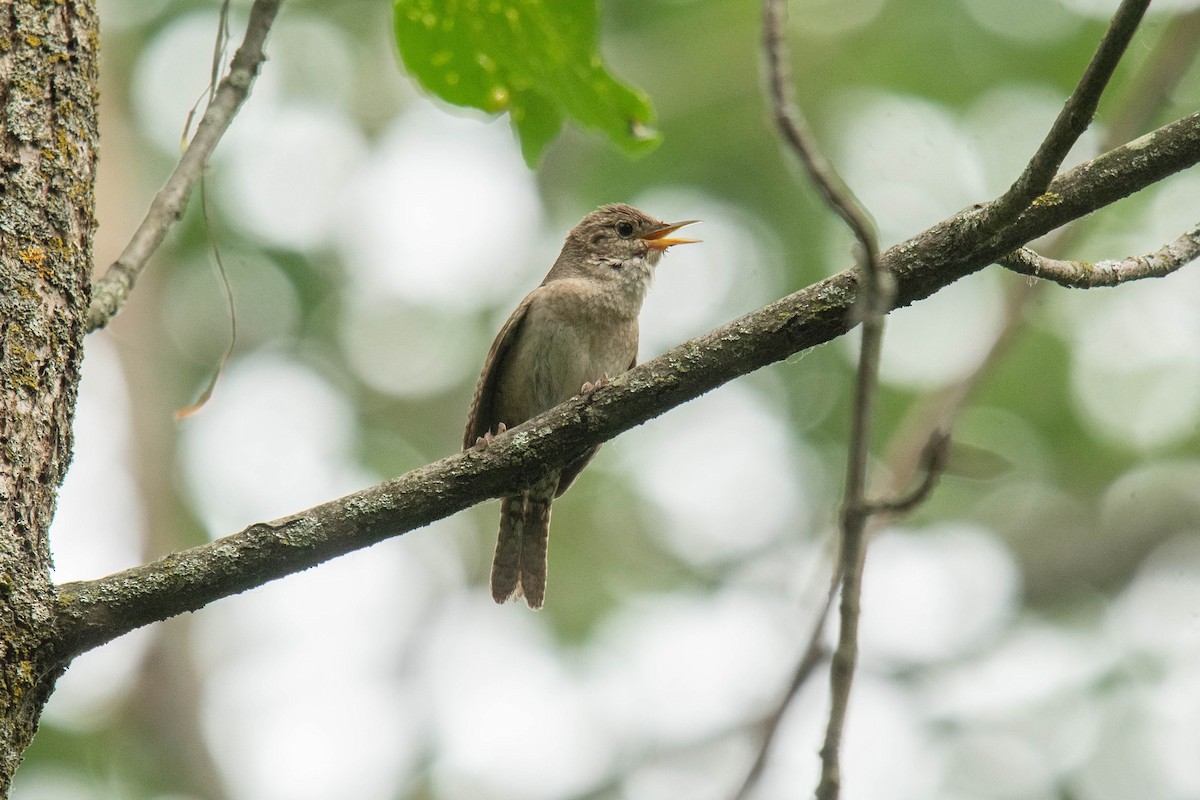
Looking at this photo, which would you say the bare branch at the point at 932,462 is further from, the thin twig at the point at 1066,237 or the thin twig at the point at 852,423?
the thin twig at the point at 1066,237

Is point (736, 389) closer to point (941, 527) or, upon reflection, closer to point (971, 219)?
point (941, 527)

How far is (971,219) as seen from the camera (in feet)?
8.14

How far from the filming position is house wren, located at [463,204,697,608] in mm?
5496

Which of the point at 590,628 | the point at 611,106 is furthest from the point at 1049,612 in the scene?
the point at 611,106

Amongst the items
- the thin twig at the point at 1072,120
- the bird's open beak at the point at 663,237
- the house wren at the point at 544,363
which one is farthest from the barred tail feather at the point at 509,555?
the thin twig at the point at 1072,120

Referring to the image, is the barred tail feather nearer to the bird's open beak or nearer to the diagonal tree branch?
the bird's open beak

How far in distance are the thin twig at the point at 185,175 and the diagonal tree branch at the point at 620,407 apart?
0.82 metres

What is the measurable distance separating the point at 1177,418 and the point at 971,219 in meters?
8.17

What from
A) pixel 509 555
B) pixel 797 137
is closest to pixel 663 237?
pixel 509 555

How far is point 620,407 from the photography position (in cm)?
274

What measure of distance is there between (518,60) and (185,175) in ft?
2.94

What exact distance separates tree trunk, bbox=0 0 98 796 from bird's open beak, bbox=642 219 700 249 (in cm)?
332

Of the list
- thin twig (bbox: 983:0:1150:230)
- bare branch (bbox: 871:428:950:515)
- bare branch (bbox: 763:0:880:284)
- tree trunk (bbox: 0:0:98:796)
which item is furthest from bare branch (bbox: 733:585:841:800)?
tree trunk (bbox: 0:0:98:796)

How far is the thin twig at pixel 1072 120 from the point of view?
1.92m
